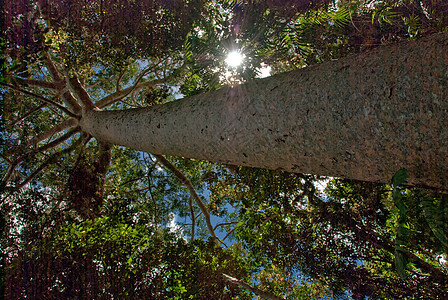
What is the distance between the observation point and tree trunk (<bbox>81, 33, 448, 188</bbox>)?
1.33 metres

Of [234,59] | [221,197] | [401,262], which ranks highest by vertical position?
[234,59]

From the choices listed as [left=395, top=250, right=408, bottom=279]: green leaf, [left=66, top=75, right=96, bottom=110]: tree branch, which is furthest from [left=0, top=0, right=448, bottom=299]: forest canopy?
[left=395, top=250, right=408, bottom=279]: green leaf

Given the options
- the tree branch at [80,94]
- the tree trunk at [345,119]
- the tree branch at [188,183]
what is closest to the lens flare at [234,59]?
the tree trunk at [345,119]

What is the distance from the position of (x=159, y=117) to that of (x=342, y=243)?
9.02ft

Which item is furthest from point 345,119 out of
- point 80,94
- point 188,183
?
point 188,183

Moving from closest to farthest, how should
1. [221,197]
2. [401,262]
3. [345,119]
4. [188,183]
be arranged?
[401,262] → [345,119] → [221,197] → [188,183]

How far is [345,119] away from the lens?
1562 millimetres

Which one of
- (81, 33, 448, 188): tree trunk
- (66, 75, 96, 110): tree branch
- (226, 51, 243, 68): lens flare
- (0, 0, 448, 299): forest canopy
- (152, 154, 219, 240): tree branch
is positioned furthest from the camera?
(152, 154, 219, 240): tree branch

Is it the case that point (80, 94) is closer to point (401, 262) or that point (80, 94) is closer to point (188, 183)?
point (188, 183)

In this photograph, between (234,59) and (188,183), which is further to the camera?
(188,183)

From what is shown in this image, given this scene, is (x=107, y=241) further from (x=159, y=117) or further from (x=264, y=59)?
(x=264, y=59)

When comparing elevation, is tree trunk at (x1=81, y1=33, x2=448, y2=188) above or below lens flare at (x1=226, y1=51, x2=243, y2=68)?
below

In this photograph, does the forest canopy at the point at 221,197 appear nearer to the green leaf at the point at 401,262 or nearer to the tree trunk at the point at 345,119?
the tree trunk at the point at 345,119

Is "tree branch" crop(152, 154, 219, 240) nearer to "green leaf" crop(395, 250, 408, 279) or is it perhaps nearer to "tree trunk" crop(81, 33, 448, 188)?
"tree trunk" crop(81, 33, 448, 188)
